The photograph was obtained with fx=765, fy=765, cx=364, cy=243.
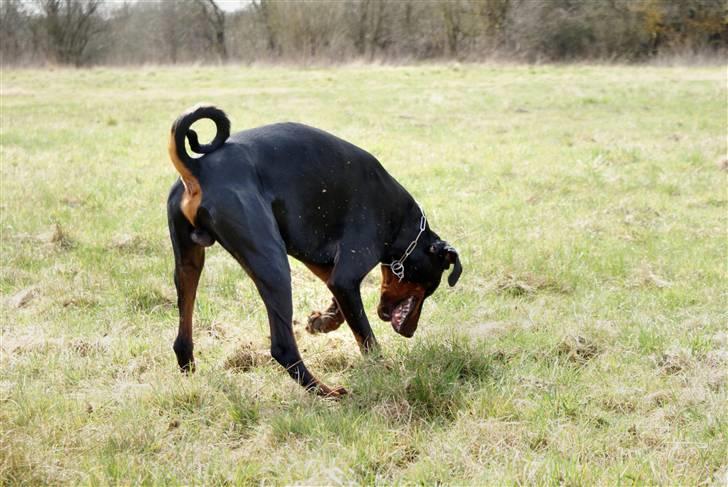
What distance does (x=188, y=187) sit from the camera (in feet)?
12.3

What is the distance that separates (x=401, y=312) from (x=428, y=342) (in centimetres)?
43

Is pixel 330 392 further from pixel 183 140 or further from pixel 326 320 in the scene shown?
pixel 183 140

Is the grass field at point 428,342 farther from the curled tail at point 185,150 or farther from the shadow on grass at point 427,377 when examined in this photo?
the curled tail at point 185,150

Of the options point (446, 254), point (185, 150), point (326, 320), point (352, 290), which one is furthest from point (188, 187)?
point (446, 254)

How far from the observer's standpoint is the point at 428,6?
41.3 meters

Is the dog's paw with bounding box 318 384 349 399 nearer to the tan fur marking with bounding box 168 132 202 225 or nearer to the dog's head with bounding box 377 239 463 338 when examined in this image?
the dog's head with bounding box 377 239 463 338

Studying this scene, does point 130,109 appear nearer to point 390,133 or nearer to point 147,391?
point 390,133

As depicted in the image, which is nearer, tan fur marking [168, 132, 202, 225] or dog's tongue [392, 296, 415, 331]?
tan fur marking [168, 132, 202, 225]

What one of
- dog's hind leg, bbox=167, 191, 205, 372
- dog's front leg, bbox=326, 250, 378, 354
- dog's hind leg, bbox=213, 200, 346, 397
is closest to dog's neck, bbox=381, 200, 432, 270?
dog's front leg, bbox=326, 250, 378, 354

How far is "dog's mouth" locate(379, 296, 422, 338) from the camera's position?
4633 millimetres

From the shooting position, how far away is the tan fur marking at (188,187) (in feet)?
12.1

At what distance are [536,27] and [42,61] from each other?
25895 mm

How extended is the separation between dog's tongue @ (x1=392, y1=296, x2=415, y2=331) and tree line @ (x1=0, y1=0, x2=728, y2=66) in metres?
32.5

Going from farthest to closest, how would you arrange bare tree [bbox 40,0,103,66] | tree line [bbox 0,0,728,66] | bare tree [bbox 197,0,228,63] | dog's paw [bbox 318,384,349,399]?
bare tree [bbox 197,0,228,63] → bare tree [bbox 40,0,103,66] → tree line [bbox 0,0,728,66] → dog's paw [bbox 318,384,349,399]
